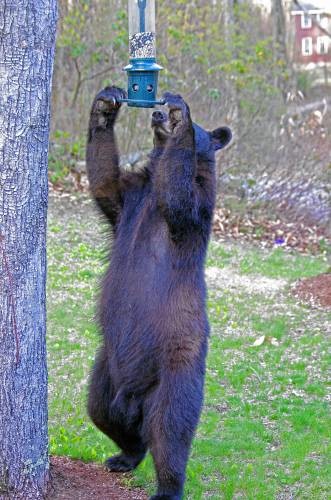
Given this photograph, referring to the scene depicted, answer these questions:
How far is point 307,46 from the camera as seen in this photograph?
2228 cm

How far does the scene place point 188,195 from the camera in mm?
4418

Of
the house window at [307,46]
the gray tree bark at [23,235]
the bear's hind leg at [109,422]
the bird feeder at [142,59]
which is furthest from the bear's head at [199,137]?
the house window at [307,46]

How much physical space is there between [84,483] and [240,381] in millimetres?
2627

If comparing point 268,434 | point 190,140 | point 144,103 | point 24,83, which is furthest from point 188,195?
point 268,434

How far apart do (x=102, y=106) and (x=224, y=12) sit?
12411 millimetres

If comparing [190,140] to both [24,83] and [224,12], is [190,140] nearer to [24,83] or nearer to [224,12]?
[24,83]

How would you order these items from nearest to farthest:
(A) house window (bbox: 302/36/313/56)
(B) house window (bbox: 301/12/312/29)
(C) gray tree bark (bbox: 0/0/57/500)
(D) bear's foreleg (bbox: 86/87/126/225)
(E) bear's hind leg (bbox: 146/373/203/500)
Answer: (C) gray tree bark (bbox: 0/0/57/500) → (E) bear's hind leg (bbox: 146/373/203/500) → (D) bear's foreleg (bbox: 86/87/126/225) → (A) house window (bbox: 302/36/313/56) → (B) house window (bbox: 301/12/312/29)

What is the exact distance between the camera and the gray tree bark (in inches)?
160

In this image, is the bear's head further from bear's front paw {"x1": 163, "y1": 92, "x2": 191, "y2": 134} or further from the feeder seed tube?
the feeder seed tube

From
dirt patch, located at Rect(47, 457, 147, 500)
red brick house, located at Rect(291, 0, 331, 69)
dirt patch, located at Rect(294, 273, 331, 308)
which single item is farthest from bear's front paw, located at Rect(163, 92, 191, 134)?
red brick house, located at Rect(291, 0, 331, 69)

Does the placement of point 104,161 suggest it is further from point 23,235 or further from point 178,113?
point 23,235

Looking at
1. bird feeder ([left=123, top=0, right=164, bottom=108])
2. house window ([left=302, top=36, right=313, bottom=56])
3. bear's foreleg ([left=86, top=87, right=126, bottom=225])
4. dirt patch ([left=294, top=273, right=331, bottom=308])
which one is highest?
house window ([left=302, top=36, right=313, bottom=56])

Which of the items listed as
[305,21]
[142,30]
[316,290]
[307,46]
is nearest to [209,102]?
[316,290]

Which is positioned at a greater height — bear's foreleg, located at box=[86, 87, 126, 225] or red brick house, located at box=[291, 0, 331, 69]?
red brick house, located at box=[291, 0, 331, 69]
